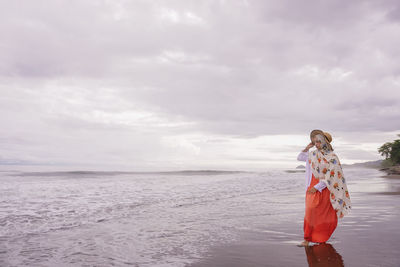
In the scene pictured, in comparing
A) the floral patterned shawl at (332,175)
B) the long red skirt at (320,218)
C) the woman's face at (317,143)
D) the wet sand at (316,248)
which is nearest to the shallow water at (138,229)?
the wet sand at (316,248)

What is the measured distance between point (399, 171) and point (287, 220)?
51852 millimetres

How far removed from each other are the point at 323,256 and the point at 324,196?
3.66ft

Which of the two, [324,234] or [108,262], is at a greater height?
[324,234]

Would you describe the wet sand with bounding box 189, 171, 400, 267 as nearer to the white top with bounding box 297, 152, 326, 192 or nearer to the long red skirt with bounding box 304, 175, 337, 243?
the long red skirt with bounding box 304, 175, 337, 243

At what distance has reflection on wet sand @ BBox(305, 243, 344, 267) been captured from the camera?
4914mm

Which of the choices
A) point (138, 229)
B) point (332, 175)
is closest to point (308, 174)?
point (332, 175)

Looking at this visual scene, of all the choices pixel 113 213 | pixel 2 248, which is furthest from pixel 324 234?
pixel 113 213

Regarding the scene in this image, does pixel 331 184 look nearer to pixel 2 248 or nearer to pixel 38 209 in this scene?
pixel 2 248

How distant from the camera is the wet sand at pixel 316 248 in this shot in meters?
5.05

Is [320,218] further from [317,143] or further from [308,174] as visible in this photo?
[317,143]

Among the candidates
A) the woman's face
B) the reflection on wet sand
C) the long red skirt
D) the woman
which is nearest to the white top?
the woman

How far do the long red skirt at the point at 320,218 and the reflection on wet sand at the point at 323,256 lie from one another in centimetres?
Answer: 17

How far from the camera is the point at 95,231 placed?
8008mm

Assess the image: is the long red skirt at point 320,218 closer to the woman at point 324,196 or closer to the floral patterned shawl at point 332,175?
the woman at point 324,196
